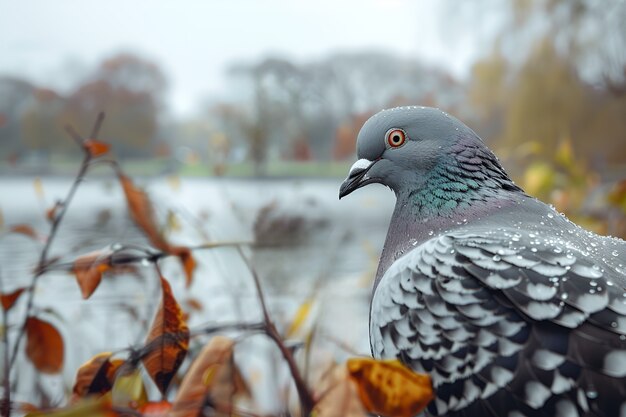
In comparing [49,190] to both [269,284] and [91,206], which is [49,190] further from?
[269,284]

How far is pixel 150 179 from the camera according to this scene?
1.80 metres

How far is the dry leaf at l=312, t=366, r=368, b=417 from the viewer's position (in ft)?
1.08

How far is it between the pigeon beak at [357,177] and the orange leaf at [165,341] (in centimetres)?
31

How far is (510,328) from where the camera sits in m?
0.48

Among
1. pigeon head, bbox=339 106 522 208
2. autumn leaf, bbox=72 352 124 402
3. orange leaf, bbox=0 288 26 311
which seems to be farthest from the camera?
pigeon head, bbox=339 106 522 208

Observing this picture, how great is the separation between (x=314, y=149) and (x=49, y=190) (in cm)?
93

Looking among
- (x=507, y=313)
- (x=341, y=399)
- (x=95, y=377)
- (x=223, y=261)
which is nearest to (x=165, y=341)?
(x=95, y=377)

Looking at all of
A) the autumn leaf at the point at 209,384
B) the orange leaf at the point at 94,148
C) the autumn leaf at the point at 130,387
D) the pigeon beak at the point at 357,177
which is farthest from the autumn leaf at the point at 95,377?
the pigeon beak at the point at 357,177

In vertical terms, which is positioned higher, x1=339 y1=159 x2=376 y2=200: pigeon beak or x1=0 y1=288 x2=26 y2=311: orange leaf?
x1=339 y1=159 x2=376 y2=200: pigeon beak

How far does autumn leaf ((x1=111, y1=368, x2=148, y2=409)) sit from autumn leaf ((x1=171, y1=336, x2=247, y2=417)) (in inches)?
4.3

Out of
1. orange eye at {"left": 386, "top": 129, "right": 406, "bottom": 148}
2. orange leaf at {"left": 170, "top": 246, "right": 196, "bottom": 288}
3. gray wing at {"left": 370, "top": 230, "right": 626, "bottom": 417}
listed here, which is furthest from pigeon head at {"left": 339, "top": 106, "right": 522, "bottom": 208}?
orange leaf at {"left": 170, "top": 246, "right": 196, "bottom": 288}

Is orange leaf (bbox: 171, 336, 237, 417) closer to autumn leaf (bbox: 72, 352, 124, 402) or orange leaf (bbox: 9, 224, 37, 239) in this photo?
autumn leaf (bbox: 72, 352, 124, 402)

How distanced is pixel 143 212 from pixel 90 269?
7cm

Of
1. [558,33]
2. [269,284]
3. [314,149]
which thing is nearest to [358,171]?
[269,284]
